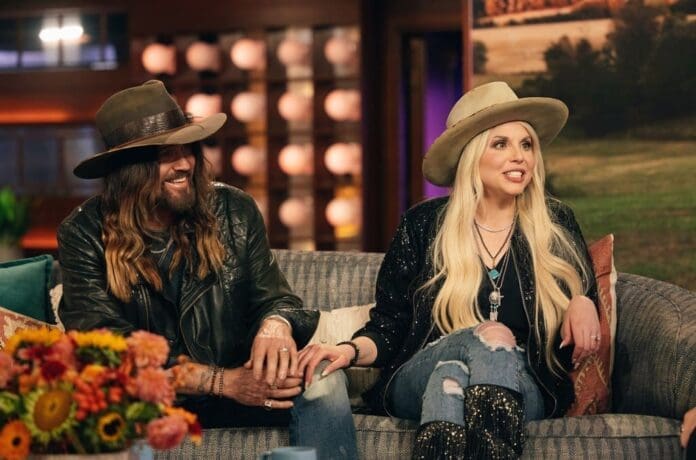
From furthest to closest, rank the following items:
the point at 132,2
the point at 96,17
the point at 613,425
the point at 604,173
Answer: the point at 96,17 < the point at 132,2 < the point at 604,173 < the point at 613,425

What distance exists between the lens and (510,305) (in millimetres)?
3229

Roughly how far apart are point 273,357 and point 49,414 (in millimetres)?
1038

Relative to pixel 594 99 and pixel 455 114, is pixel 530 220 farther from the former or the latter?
pixel 594 99

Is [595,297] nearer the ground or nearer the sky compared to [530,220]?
nearer the ground

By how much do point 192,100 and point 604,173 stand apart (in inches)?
157

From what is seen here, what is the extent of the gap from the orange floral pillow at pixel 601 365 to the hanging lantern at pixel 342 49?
5143 millimetres

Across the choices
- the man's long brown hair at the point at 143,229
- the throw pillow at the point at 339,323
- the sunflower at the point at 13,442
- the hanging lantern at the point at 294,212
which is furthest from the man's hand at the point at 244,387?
the hanging lantern at the point at 294,212

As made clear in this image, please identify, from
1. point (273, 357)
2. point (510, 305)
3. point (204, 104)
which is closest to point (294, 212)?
point (204, 104)

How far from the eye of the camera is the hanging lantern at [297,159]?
845 centimetres

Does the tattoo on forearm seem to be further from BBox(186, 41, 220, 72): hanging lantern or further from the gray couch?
BBox(186, 41, 220, 72): hanging lantern

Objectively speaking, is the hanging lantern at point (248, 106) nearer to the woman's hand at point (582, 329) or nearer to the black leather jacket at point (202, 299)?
the black leather jacket at point (202, 299)

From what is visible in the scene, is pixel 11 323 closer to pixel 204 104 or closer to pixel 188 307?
pixel 188 307

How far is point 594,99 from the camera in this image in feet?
17.8

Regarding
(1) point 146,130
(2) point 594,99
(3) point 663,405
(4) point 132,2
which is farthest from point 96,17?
(3) point 663,405
